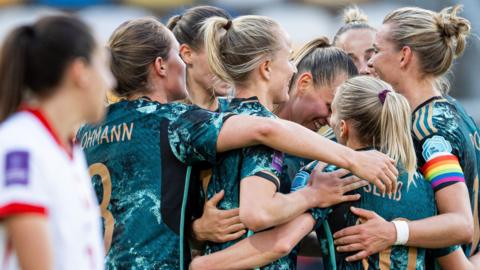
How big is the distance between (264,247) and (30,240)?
4.32ft

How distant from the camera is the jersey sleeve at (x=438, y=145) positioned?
143 inches

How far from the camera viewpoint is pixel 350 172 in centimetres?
349

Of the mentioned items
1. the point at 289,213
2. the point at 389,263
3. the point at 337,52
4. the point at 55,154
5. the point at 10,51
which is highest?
the point at 10,51

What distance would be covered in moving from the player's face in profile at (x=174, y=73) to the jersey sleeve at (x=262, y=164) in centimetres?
59

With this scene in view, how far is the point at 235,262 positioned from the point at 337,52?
1.42 meters

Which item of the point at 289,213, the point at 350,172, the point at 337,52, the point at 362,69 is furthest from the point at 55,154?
the point at 362,69

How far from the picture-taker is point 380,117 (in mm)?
3578

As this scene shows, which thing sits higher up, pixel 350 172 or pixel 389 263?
pixel 350 172

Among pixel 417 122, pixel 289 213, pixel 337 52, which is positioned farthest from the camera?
pixel 337 52

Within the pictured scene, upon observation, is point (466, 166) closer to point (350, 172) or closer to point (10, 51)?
point (350, 172)

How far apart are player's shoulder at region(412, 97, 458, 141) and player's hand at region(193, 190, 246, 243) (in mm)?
931

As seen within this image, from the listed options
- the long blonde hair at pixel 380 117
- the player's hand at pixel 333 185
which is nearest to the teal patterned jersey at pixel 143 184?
the player's hand at pixel 333 185

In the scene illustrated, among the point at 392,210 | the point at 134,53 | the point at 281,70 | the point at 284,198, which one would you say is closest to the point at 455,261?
the point at 392,210

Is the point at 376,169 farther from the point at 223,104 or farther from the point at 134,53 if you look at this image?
the point at 134,53
